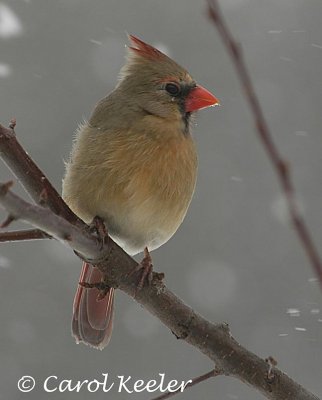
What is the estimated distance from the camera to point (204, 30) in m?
6.98

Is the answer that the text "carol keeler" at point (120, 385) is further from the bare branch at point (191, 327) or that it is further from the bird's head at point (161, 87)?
the bird's head at point (161, 87)

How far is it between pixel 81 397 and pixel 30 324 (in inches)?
29.3

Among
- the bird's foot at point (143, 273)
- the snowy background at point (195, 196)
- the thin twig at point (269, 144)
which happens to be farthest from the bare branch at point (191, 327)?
the snowy background at point (195, 196)

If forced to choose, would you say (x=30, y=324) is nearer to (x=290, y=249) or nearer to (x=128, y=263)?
(x=290, y=249)

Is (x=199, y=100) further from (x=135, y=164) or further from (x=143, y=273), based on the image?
(x=143, y=273)

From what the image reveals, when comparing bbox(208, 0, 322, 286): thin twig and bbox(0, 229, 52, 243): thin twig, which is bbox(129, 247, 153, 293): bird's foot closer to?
bbox(0, 229, 52, 243): thin twig

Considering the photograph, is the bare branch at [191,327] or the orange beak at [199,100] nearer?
the bare branch at [191,327]

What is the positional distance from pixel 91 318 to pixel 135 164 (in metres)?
0.52

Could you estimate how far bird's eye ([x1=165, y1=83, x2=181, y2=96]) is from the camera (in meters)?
2.79

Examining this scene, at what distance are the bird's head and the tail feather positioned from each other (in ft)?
1.96

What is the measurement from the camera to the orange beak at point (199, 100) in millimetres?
2691

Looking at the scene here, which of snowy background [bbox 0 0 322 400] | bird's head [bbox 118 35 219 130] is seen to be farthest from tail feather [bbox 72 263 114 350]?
snowy background [bbox 0 0 322 400]

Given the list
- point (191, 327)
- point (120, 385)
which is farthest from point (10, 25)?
point (191, 327)

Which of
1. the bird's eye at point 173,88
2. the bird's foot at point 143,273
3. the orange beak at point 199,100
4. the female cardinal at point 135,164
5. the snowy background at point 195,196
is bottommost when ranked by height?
the bird's foot at point 143,273
